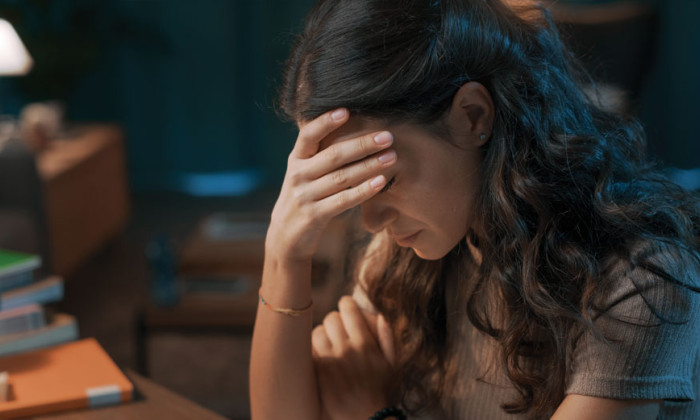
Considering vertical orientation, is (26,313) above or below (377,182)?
below

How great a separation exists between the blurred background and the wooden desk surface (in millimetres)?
1251

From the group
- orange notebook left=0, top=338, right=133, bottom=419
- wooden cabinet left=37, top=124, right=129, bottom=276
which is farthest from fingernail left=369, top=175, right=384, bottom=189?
wooden cabinet left=37, top=124, right=129, bottom=276

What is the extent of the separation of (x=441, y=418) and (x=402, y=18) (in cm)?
53

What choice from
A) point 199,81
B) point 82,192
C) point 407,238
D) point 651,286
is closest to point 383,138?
point 407,238

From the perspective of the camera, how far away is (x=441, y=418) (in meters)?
1.06

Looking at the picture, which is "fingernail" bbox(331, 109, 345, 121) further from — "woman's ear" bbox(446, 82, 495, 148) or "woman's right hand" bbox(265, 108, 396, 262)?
"woman's ear" bbox(446, 82, 495, 148)

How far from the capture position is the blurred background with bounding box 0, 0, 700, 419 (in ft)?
8.54

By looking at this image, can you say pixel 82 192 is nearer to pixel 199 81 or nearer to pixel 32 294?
pixel 199 81

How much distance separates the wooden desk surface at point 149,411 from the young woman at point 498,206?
9cm

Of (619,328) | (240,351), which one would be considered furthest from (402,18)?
(240,351)

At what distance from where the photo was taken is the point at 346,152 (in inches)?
34.0

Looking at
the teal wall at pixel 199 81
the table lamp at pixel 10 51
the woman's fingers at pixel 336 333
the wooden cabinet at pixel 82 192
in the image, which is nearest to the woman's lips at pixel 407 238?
the woman's fingers at pixel 336 333

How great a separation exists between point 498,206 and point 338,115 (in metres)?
0.21

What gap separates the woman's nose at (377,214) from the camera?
0.90 m
